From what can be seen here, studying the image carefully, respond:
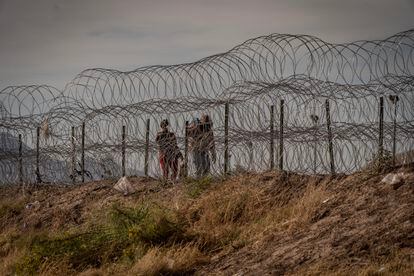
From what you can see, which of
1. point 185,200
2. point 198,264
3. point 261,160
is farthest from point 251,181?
point 198,264

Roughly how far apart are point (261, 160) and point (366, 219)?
135 inches

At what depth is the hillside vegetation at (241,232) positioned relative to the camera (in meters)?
7.21

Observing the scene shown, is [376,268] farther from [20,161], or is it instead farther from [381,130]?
[20,161]

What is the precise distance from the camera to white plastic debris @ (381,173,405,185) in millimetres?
8544

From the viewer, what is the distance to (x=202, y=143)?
1204 centimetres

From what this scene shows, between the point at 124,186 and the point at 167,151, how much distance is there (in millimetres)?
1052

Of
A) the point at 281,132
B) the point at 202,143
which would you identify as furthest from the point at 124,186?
the point at 281,132

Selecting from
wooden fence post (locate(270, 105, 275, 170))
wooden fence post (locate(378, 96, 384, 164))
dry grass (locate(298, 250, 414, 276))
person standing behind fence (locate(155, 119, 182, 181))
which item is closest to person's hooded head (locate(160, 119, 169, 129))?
person standing behind fence (locate(155, 119, 182, 181))

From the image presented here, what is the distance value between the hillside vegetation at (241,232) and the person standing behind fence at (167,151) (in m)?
0.61

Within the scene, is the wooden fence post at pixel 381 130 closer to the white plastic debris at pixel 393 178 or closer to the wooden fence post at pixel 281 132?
the white plastic debris at pixel 393 178

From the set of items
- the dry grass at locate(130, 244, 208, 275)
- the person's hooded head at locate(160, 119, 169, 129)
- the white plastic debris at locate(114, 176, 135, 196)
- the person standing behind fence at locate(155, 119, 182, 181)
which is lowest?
the dry grass at locate(130, 244, 208, 275)

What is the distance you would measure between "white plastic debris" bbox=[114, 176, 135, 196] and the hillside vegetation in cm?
40

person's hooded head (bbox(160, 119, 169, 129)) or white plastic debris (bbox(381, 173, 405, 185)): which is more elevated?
person's hooded head (bbox(160, 119, 169, 129))

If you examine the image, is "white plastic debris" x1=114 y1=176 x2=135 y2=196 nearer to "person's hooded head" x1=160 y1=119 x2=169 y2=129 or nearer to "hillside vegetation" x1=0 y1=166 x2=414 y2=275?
"hillside vegetation" x1=0 y1=166 x2=414 y2=275
